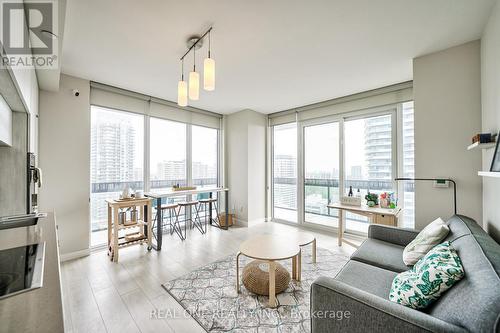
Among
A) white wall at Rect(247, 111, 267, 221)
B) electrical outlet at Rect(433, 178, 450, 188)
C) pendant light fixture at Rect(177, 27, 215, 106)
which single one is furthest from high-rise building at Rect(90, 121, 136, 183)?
electrical outlet at Rect(433, 178, 450, 188)

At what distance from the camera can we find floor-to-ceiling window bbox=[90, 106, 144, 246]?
3.29 m

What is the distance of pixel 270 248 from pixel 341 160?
2.54 metres

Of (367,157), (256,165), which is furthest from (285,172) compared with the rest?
(367,157)

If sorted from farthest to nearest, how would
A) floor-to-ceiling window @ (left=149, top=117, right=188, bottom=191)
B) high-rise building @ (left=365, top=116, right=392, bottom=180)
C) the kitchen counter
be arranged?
floor-to-ceiling window @ (left=149, top=117, right=188, bottom=191) → high-rise building @ (left=365, top=116, right=392, bottom=180) → the kitchen counter

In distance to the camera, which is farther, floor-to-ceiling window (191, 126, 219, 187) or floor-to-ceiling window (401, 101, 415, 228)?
floor-to-ceiling window (191, 126, 219, 187)

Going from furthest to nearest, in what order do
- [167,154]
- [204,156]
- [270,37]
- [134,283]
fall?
[204,156] → [167,154] → [134,283] → [270,37]

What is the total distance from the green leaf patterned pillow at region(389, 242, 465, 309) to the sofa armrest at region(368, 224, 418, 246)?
39.0 inches

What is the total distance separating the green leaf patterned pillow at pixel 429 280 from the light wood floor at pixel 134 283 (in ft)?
5.11

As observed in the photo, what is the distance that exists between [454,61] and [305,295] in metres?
2.99

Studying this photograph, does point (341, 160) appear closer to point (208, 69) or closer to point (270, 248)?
point (270, 248)

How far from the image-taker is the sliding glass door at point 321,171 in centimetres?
414

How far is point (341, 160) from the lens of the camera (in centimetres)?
399

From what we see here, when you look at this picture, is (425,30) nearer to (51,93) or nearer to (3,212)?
(3,212)

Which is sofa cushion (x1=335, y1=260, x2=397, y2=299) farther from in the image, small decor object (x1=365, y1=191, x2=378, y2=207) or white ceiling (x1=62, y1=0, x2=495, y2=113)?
white ceiling (x1=62, y1=0, x2=495, y2=113)
